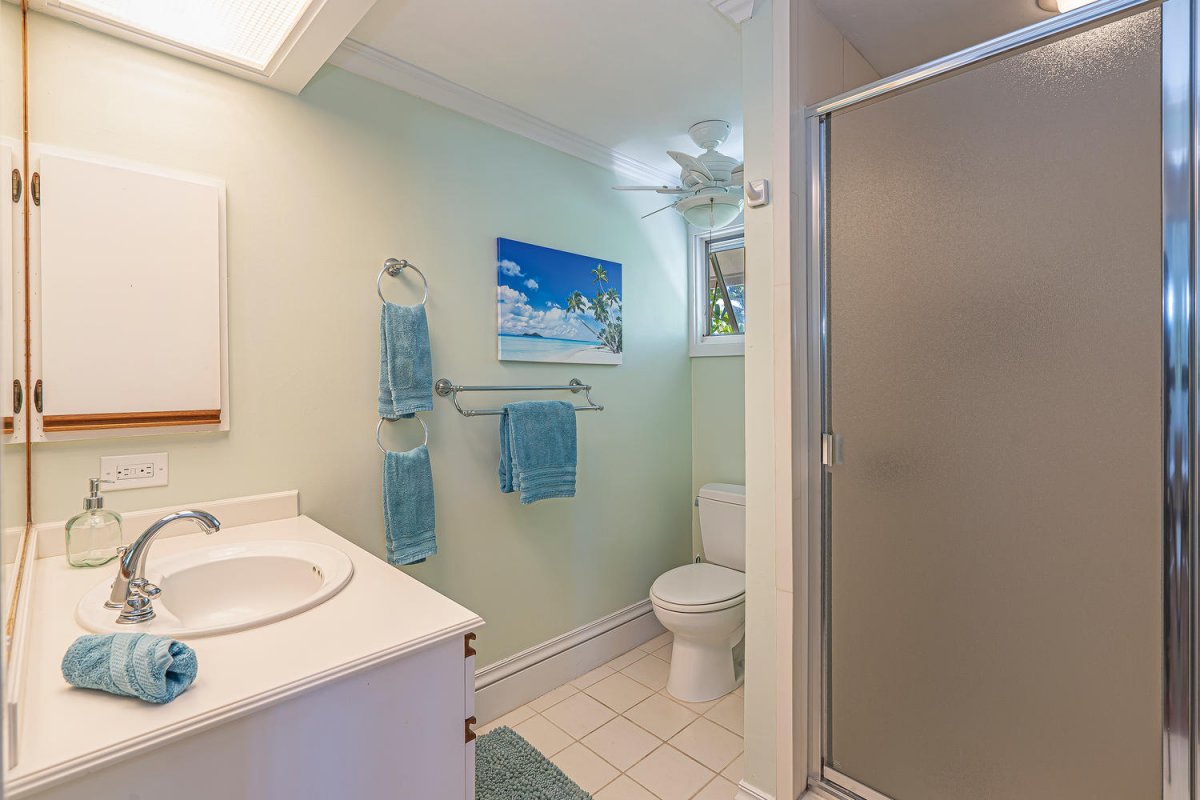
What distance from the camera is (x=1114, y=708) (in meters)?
1.21

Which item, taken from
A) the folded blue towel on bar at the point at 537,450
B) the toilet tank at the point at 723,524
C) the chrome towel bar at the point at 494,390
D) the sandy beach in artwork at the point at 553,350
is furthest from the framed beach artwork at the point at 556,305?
the toilet tank at the point at 723,524

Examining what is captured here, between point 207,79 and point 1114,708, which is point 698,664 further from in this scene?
point 207,79

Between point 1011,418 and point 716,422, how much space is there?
5.71 feet

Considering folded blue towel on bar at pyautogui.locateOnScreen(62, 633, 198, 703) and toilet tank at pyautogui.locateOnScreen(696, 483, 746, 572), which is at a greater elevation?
folded blue towel on bar at pyautogui.locateOnScreen(62, 633, 198, 703)

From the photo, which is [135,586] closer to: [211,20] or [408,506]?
[408,506]

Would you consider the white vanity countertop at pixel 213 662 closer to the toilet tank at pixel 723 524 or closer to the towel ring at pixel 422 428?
the towel ring at pixel 422 428

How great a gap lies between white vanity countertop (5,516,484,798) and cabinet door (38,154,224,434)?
0.38 m

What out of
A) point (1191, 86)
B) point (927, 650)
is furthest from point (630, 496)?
point (1191, 86)

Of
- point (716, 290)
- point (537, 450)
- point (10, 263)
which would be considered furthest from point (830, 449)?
point (10, 263)

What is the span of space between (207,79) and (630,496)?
2.15 meters

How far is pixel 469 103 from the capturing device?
214cm

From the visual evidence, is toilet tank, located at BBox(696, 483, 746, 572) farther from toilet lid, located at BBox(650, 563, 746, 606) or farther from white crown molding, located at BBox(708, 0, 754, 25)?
white crown molding, located at BBox(708, 0, 754, 25)

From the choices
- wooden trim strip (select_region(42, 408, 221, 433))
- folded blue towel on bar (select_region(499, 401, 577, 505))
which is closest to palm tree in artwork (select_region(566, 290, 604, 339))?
folded blue towel on bar (select_region(499, 401, 577, 505))

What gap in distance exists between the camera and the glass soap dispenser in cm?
131
